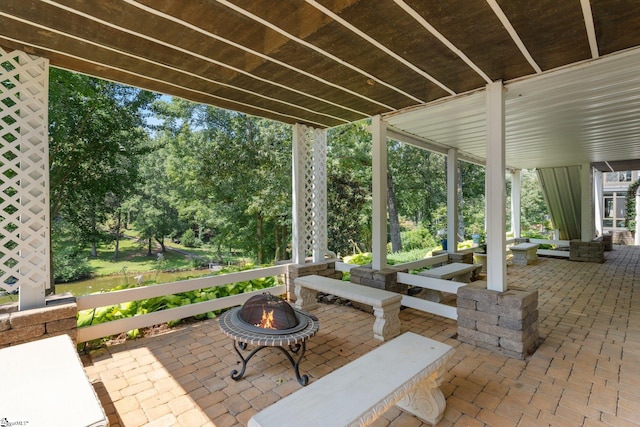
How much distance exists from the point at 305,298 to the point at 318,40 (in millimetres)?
3422

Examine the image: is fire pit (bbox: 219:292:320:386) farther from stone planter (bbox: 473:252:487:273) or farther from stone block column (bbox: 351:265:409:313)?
stone planter (bbox: 473:252:487:273)

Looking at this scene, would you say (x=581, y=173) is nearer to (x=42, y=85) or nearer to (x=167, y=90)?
(x=167, y=90)

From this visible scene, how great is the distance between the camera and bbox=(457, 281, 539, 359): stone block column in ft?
10.00

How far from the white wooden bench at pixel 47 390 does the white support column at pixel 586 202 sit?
10792 mm

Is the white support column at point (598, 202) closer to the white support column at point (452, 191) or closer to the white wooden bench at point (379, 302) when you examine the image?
the white support column at point (452, 191)

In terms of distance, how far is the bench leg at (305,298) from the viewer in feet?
14.9

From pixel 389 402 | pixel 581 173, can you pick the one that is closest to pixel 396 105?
pixel 389 402

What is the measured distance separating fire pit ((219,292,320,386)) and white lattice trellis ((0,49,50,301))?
1828 mm

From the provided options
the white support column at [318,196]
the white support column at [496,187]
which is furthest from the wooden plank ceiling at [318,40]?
the white support column at [318,196]

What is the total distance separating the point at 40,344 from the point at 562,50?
474cm

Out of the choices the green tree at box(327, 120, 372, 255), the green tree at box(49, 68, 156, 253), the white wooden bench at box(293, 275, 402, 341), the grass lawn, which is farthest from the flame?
the grass lawn

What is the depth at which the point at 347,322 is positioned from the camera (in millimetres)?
4129

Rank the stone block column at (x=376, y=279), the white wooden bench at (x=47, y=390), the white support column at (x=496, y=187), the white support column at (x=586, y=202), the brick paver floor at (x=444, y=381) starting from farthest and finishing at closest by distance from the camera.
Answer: the white support column at (x=586, y=202)
the stone block column at (x=376, y=279)
the white support column at (x=496, y=187)
the brick paver floor at (x=444, y=381)
the white wooden bench at (x=47, y=390)

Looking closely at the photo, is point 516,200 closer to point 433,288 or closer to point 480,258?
point 480,258
